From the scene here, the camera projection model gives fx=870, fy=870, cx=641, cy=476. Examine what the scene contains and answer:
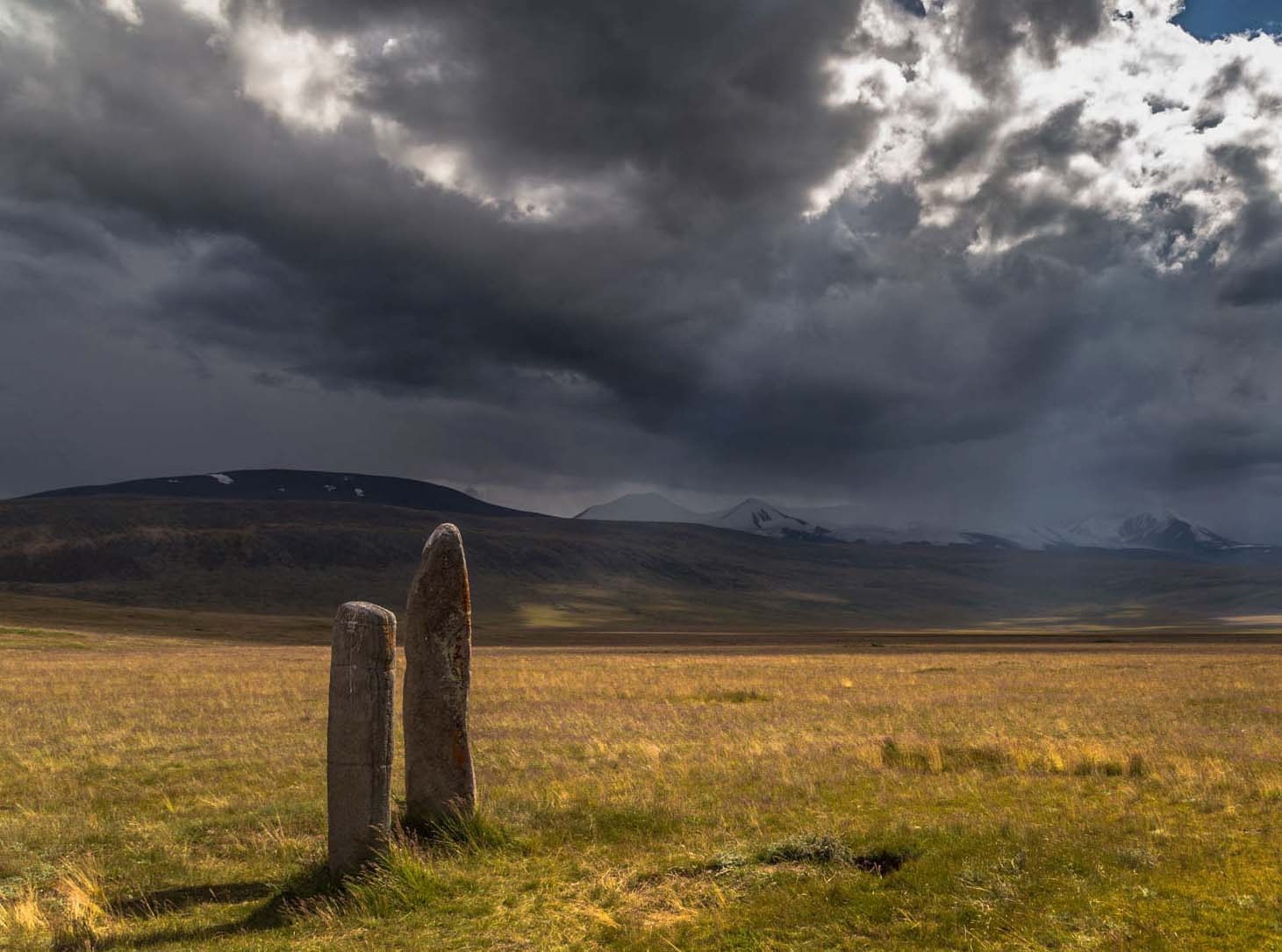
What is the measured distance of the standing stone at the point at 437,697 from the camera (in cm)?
1175

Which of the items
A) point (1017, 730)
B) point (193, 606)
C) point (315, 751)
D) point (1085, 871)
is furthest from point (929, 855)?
point (193, 606)

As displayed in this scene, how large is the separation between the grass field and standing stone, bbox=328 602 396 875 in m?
0.49

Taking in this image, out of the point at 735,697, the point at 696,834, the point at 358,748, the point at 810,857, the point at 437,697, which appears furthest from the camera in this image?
the point at 735,697

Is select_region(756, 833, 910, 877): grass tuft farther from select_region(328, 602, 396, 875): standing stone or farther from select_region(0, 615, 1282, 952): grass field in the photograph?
select_region(328, 602, 396, 875): standing stone

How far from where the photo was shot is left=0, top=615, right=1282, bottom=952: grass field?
8969 millimetres

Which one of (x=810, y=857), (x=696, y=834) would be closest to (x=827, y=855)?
(x=810, y=857)

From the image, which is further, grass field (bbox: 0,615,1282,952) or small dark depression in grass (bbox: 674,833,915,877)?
small dark depression in grass (bbox: 674,833,915,877)

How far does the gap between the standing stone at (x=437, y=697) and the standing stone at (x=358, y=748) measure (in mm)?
1072

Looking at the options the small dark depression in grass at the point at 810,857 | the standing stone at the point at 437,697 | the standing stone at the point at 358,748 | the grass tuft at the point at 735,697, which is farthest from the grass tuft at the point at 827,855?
the grass tuft at the point at 735,697

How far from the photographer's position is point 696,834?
12.4m

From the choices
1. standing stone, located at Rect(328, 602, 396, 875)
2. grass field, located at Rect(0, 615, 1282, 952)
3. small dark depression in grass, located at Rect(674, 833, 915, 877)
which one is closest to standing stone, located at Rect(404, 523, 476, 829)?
grass field, located at Rect(0, 615, 1282, 952)

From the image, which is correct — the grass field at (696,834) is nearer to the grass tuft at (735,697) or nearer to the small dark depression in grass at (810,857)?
the small dark depression in grass at (810,857)

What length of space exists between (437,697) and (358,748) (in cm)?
143

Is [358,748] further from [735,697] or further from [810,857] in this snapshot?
[735,697]
